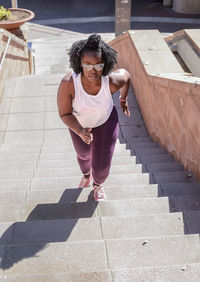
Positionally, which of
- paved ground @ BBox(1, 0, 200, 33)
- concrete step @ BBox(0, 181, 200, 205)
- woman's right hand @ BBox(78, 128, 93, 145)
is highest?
woman's right hand @ BBox(78, 128, 93, 145)

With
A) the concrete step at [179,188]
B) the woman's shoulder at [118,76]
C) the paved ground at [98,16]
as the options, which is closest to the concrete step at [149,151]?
the concrete step at [179,188]

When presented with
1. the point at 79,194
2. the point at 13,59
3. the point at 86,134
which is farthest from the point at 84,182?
the point at 13,59

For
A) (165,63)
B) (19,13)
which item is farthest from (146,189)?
(19,13)

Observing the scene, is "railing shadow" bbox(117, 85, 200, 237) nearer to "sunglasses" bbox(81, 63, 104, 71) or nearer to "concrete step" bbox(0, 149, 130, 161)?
"concrete step" bbox(0, 149, 130, 161)

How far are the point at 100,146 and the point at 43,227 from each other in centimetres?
88

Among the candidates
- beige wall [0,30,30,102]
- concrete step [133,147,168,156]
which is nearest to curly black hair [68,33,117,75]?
concrete step [133,147,168,156]

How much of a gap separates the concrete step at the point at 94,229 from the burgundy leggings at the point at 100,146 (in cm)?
66

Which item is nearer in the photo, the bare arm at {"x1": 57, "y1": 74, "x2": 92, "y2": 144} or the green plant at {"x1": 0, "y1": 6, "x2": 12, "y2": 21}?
the bare arm at {"x1": 57, "y1": 74, "x2": 92, "y2": 144}

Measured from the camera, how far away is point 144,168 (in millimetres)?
4668

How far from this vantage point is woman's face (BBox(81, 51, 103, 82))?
9.93 feet

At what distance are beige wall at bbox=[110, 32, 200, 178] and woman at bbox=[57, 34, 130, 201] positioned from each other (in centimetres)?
73

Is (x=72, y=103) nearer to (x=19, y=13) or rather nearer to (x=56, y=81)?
(x=56, y=81)

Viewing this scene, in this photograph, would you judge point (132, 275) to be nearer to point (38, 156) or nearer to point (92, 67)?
point (92, 67)

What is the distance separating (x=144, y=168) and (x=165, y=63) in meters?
1.91
